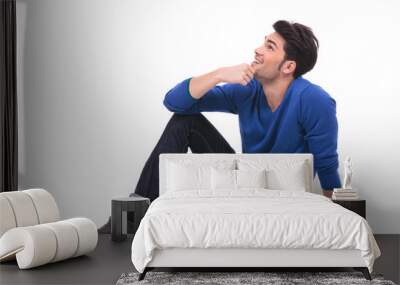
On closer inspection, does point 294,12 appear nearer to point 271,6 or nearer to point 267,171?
point 271,6

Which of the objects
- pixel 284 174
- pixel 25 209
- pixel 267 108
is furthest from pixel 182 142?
pixel 25 209

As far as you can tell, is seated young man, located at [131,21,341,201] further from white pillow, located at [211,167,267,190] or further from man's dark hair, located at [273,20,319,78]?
white pillow, located at [211,167,267,190]

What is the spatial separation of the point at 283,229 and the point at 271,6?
3139mm

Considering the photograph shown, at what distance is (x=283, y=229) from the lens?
4.71m

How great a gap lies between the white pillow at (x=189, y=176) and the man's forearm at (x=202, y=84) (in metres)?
0.84

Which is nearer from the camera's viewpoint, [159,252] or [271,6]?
[159,252]

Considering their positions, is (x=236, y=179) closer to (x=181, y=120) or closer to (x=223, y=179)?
(x=223, y=179)

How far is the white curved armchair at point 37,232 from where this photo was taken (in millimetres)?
5141

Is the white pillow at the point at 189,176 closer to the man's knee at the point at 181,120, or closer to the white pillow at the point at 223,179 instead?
the white pillow at the point at 223,179

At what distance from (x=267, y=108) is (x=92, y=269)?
8.82 feet

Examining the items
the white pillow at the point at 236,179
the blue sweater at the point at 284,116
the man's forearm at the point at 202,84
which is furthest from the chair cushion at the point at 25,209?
the man's forearm at the point at 202,84

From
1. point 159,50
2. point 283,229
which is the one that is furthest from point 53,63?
point 283,229

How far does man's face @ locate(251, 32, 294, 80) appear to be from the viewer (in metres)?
6.96

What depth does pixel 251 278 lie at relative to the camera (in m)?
4.81
